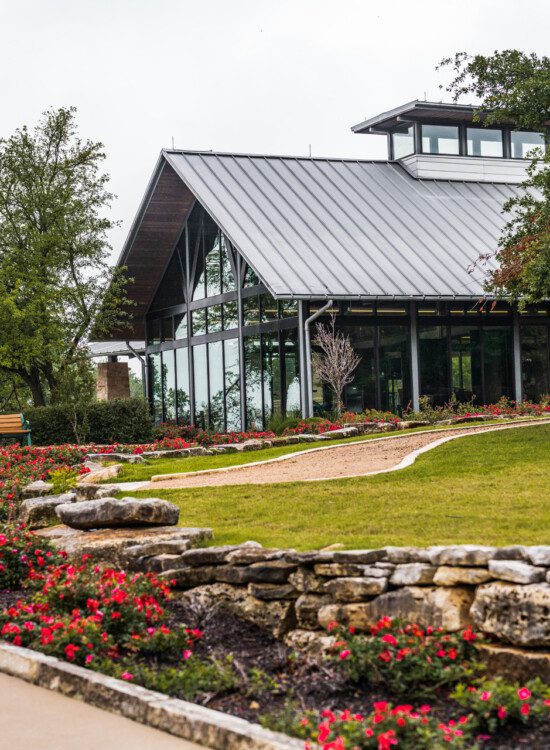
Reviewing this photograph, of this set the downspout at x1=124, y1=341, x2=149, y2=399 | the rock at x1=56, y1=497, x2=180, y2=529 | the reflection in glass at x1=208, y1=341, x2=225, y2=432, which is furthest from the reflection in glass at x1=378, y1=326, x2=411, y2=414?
the rock at x1=56, y1=497, x2=180, y2=529

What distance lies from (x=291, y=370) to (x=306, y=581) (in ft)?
65.5

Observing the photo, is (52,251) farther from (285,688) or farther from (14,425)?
(285,688)

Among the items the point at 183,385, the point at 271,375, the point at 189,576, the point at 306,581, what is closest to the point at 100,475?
the point at 189,576

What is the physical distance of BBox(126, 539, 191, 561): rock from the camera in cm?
926

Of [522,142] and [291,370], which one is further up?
[522,142]

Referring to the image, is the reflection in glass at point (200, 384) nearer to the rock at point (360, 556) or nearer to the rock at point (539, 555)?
the rock at point (360, 556)

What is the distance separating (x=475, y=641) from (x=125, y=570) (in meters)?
3.83

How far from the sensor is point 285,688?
6715 mm

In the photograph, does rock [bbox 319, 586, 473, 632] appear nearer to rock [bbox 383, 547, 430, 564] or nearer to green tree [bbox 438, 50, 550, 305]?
rock [bbox 383, 547, 430, 564]

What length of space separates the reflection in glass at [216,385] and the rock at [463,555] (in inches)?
946

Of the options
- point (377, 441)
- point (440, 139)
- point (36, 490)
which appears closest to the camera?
point (36, 490)

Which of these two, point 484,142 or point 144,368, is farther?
point 144,368

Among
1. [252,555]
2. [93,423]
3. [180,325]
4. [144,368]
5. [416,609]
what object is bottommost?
[416,609]

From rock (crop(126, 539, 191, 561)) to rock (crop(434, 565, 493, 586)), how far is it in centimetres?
287
